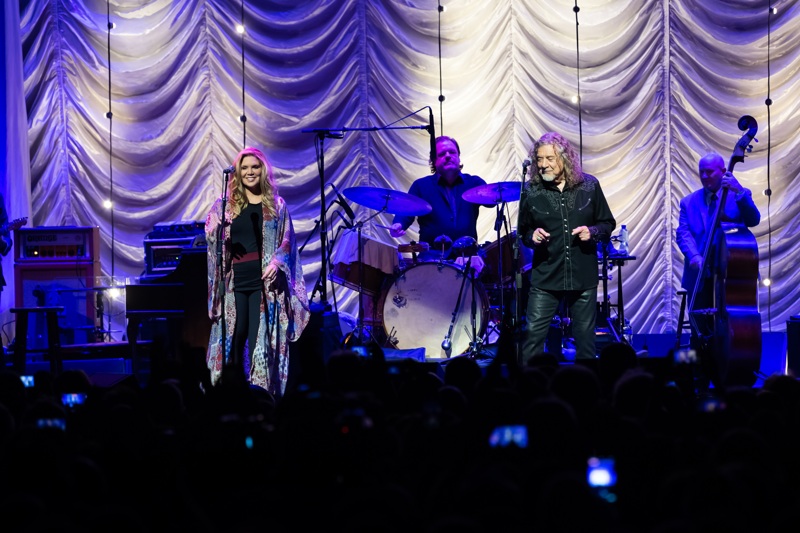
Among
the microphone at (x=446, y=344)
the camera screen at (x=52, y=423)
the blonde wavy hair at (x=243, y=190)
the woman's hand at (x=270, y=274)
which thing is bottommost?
the microphone at (x=446, y=344)

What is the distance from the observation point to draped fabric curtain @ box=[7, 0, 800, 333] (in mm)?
9812

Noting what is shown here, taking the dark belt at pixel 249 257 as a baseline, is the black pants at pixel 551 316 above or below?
below

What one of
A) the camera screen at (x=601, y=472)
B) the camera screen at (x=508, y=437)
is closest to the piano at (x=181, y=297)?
the camera screen at (x=508, y=437)

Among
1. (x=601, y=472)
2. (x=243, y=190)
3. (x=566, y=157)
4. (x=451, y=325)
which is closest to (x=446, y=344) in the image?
(x=451, y=325)

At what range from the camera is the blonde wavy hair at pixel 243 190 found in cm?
595

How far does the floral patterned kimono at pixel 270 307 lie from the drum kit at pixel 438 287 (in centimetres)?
144

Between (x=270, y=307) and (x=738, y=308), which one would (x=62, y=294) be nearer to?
(x=270, y=307)

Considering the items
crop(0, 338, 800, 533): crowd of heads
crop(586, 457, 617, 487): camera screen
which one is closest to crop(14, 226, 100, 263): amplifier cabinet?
crop(0, 338, 800, 533): crowd of heads

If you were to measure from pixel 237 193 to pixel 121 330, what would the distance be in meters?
4.29

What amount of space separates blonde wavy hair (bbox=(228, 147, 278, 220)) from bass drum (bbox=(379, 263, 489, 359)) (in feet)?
6.38

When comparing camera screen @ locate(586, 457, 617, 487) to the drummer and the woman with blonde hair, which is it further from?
the drummer

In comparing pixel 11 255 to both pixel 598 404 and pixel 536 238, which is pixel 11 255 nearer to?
pixel 536 238

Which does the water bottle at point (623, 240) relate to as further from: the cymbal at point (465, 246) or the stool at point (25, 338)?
the stool at point (25, 338)

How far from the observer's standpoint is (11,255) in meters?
8.90
